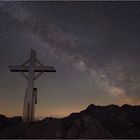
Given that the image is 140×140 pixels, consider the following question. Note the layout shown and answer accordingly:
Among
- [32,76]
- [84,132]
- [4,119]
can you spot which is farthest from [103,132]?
[4,119]

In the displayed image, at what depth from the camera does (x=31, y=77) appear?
11.8m

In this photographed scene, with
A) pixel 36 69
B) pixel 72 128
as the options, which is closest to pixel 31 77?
pixel 36 69

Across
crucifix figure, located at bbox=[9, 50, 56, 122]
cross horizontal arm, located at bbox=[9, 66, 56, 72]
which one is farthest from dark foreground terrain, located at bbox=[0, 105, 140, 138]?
cross horizontal arm, located at bbox=[9, 66, 56, 72]

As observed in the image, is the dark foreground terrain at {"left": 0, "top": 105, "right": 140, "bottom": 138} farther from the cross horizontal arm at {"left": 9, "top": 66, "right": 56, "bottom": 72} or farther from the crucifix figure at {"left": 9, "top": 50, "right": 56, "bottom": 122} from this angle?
the cross horizontal arm at {"left": 9, "top": 66, "right": 56, "bottom": 72}

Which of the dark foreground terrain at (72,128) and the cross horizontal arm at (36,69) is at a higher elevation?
the cross horizontal arm at (36,69)

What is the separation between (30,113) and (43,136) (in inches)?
57.1

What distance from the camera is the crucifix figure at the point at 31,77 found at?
446 inches

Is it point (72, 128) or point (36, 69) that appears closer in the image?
point (72, 128)

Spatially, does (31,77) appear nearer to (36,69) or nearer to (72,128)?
(36,69)

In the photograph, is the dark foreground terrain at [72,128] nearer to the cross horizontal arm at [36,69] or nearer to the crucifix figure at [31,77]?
the crucifix figure at [31,77]

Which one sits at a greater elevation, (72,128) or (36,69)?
(36,69)

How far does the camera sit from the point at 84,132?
408 inches

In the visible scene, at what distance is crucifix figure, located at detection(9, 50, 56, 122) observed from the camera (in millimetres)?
11328

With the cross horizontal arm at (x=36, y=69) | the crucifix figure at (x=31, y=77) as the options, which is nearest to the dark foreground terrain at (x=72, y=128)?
the crucifix figure at (x=31, y=77)
